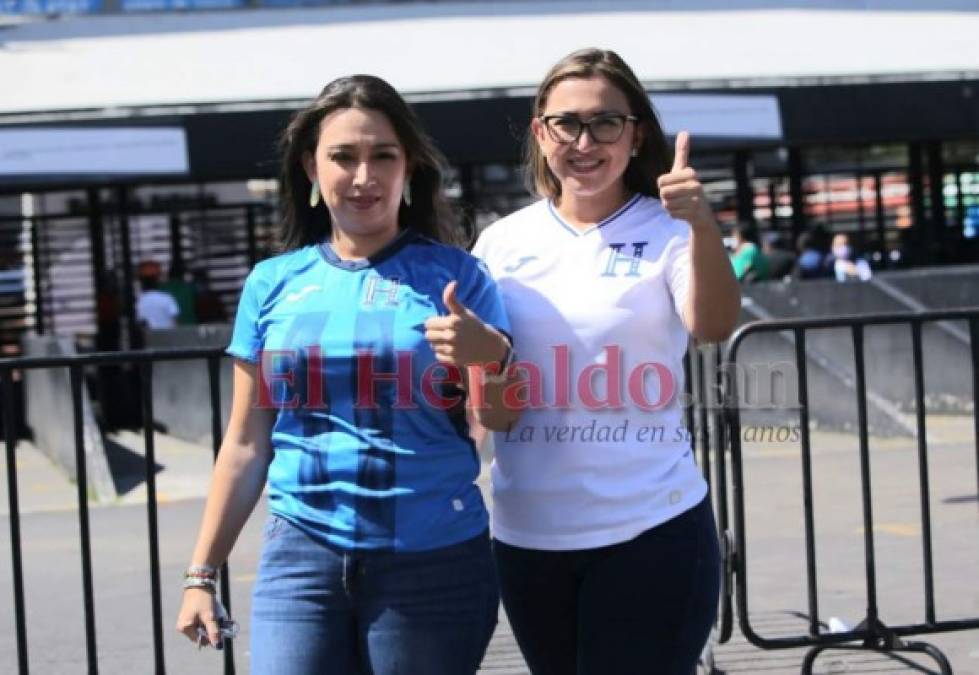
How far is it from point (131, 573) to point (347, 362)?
606cm

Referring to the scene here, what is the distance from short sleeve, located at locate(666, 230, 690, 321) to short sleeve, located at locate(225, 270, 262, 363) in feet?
2.78

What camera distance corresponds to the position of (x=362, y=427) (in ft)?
10.4

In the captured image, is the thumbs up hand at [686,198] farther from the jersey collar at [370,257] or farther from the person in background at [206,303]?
the person in background at [206,303]

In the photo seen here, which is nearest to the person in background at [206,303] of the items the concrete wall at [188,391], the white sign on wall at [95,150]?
the white sign on wall at [95,150]

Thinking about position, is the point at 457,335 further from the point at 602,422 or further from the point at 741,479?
the point at 741,479

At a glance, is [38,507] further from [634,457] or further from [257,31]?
[257,31]

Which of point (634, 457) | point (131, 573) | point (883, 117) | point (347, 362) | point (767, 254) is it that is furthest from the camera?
point (883, 117)

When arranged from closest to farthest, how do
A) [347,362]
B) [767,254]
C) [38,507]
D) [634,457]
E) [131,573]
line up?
[347,362], [634,457], [131,573], [38,507], [767,254]

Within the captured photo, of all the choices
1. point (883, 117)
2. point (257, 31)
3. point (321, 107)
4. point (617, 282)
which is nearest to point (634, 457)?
point (617, 282)

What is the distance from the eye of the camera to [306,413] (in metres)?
3.22

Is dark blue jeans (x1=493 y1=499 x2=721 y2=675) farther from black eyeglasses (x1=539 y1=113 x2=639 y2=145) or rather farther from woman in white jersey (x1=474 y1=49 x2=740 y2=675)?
black eyeglasses (x1=539 y1=113 x2=639 y2=145)

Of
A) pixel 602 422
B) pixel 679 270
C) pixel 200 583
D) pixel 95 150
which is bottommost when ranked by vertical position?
pixel 200 583

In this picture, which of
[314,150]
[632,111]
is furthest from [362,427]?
[632,111]

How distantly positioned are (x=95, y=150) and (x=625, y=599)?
15.2 metres
